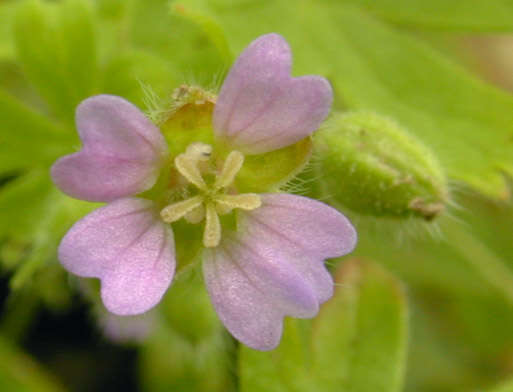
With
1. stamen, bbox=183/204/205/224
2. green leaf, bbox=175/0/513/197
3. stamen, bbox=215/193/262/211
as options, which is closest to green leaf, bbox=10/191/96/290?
stamen, bbox=183/204/205/224

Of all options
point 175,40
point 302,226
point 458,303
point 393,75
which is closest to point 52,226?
point 302,226

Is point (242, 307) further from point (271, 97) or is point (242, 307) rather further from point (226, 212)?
point (271, 97)

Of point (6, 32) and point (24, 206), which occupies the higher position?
point (6, 32)

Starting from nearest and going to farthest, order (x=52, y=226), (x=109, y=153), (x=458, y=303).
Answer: (x=109, y=153) < (x=52, y=226) < (x=458, y=303)

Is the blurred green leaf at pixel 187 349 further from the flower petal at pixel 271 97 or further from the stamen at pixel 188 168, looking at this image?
the flower petal at pixel 271 97

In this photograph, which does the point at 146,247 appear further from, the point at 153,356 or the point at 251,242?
the point at 153,356

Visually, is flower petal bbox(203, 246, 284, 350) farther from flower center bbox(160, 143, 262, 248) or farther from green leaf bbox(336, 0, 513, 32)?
green leaf bbox(336, 0, 513, 32)
